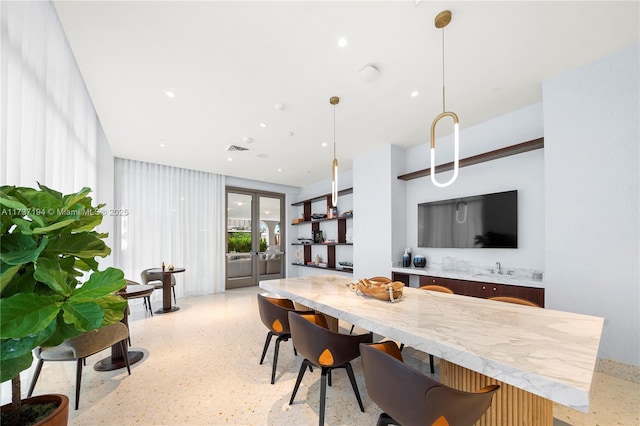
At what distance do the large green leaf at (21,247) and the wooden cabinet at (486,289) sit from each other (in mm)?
3725

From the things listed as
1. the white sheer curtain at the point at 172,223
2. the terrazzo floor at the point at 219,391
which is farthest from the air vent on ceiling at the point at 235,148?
the terrazzo floor at the point at 219,391

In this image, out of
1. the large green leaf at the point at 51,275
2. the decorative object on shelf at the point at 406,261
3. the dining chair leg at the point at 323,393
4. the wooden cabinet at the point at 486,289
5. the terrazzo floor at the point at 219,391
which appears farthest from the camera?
the decorative object on shelf at the point at 406,261

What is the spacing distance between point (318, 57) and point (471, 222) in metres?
2.90

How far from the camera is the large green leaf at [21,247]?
82 centimetres

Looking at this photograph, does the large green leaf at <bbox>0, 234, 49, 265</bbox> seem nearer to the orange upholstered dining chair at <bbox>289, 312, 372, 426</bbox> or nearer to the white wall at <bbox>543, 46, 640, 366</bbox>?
the orange upholstered dining chair at <bbox>289, 312, 372, 426</bbox>

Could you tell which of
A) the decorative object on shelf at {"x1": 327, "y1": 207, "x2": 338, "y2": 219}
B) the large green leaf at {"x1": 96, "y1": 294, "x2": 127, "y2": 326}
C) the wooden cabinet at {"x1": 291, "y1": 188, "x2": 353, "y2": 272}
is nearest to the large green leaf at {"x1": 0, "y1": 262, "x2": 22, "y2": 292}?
the large green leaf at {"x1": 96, "y1": 294, "x2": 127, "y2": 326}

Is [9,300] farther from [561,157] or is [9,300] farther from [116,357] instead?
[561,157]

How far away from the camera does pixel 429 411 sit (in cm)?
106

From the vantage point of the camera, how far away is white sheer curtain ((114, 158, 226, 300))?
507 centimetres

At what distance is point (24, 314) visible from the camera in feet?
2.50

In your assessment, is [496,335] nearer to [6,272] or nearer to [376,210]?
[6,272]

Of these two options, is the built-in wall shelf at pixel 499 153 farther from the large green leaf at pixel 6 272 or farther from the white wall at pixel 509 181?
the large green leaf at pixel 6 272

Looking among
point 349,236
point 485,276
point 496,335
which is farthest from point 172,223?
point 496,335

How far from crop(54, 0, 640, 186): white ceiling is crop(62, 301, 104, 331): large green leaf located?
6.39ft
